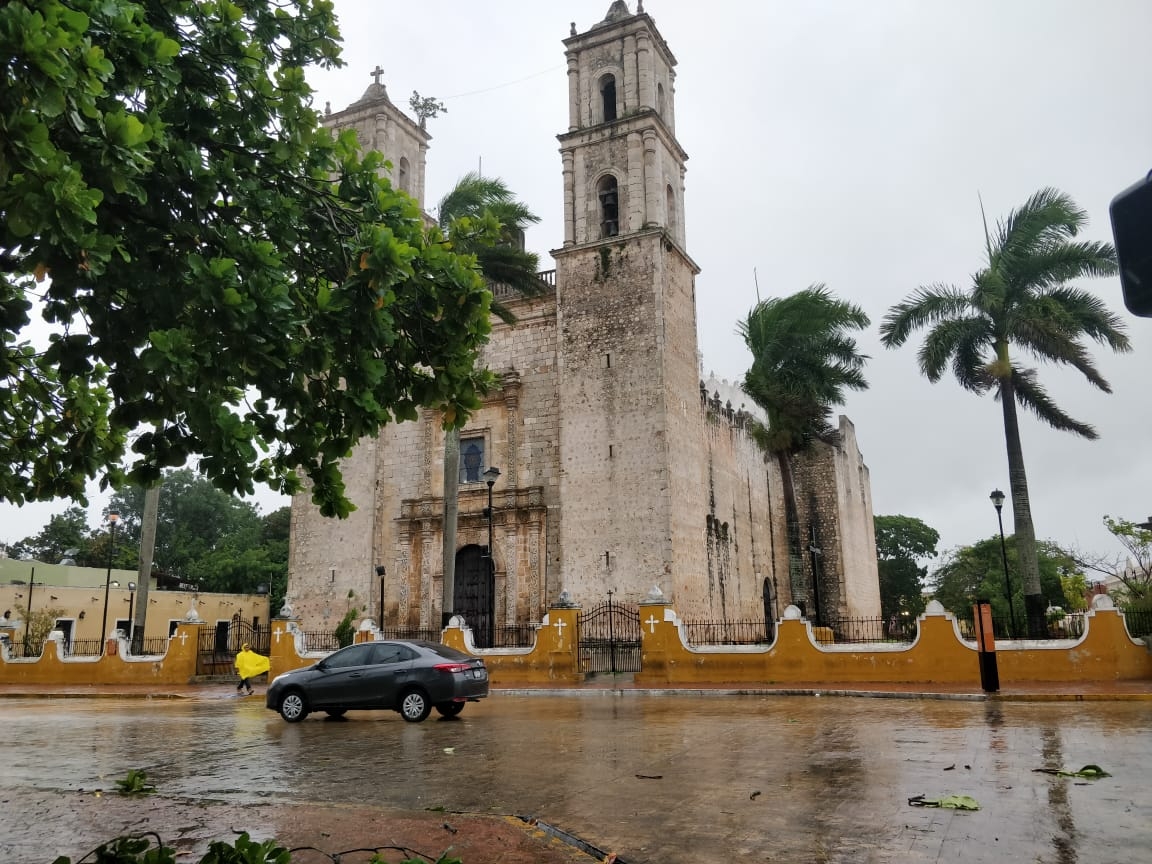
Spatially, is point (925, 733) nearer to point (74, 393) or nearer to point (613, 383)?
point (74, 393)

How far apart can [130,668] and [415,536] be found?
8.18m

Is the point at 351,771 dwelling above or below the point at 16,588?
below

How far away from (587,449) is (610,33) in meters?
A: 12.5

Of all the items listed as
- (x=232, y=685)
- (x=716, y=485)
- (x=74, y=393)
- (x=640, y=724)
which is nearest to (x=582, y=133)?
(x=716, y=485)

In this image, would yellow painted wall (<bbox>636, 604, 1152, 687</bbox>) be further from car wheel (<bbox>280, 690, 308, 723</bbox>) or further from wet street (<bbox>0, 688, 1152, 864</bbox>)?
car wheel (<bbox>280, 690, 308, 723</bbox>)

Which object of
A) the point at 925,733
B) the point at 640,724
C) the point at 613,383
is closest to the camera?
the point at 925,733

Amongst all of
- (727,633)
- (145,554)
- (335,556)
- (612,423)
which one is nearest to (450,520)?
(612,423)

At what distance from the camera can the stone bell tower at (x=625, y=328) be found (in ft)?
76.4

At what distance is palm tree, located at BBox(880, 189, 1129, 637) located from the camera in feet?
62.1

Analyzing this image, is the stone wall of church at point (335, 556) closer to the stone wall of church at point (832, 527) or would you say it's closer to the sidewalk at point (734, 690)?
the sidewalk at point (734, 690)

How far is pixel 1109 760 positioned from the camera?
23.5ft

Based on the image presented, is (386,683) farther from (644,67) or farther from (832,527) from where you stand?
(832,527)

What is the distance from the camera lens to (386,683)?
1212 centimetres

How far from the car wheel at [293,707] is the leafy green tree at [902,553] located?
159ft
